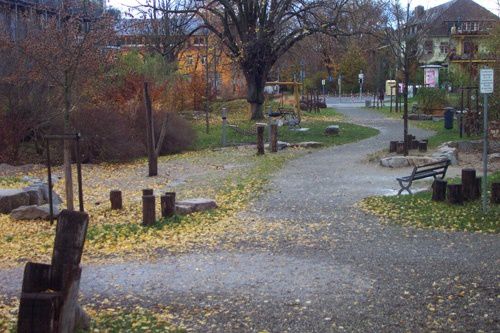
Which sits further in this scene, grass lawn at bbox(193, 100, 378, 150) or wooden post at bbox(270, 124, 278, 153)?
grass lawn at bbox(193, 100, 378, 150)

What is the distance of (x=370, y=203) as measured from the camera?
41.0 feet

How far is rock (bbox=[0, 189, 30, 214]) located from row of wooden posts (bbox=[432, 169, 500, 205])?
7.92 metres

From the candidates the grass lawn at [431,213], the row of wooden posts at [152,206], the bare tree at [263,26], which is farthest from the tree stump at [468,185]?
the bare tree at [263,26]

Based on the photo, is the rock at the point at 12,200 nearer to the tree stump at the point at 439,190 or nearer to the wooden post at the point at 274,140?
the tree stump at the point at 439,190

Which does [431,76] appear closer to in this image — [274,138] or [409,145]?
[274,138]

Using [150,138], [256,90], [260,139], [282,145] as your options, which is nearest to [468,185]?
[150,138]

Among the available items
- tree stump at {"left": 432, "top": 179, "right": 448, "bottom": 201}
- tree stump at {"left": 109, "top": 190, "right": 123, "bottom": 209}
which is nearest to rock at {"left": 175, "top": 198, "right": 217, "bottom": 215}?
tree stump at {"left": 109, "top": 190, "right": 123, "bottom": 209}

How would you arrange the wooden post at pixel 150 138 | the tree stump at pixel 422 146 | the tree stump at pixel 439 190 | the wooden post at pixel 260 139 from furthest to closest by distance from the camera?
the wooden post at pixel 260 139, the tree stump at pixel 422 146, the wooden post at pixel 150 138, the tree stump at pixel 439 190

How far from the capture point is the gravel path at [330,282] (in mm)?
5934

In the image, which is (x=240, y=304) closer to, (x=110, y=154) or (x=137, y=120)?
(x=110, y=154)

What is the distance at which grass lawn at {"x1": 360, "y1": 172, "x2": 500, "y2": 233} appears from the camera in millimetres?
9961

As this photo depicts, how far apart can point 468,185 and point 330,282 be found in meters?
5.40

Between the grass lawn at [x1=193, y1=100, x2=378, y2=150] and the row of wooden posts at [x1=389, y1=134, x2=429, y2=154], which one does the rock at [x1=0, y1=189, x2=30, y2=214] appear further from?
the grass lawn at [x1=193, y1=100, x2=378, y2=150]

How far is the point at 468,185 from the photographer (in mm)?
11656
